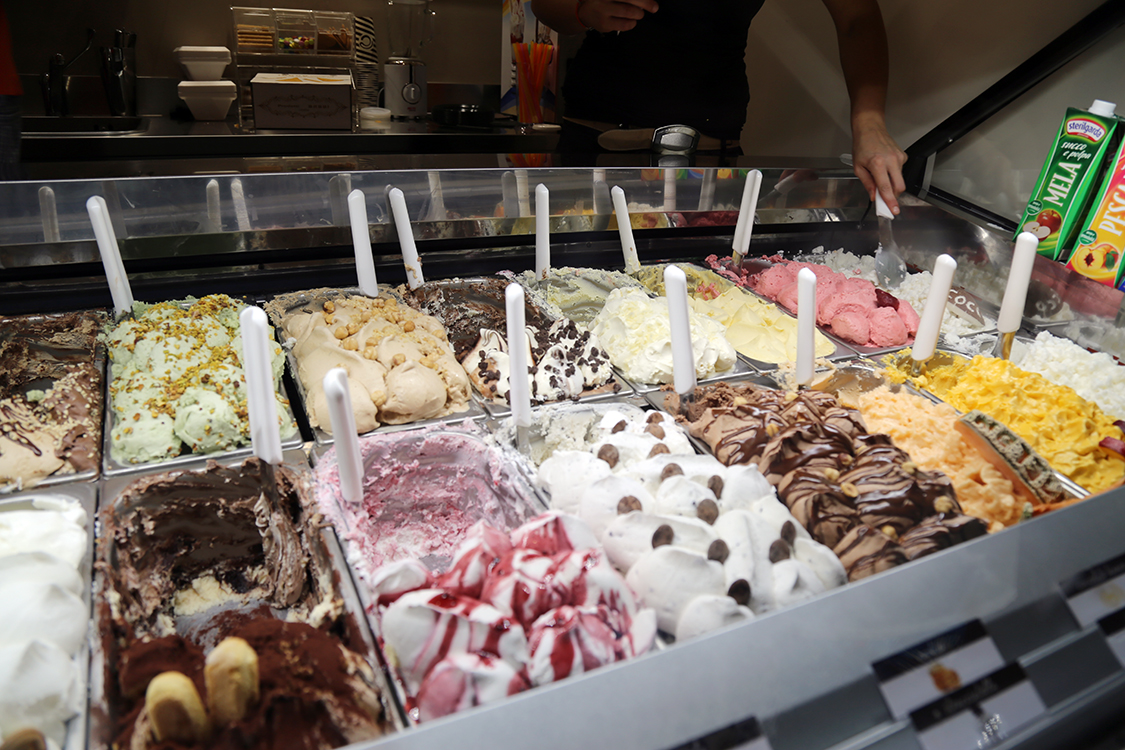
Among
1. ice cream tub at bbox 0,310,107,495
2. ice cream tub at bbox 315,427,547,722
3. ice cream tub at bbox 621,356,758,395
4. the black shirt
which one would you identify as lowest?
ice cream tub at bbox 315,427,547,722

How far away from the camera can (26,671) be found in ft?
2.92

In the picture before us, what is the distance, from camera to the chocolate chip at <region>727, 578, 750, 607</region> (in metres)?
1.11

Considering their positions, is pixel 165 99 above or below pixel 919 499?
above

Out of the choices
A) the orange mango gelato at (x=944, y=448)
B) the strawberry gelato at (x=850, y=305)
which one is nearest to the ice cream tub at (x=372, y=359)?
the orange mango gelato at (x=944, y=448)

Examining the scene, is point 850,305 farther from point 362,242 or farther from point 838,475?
point 362,242

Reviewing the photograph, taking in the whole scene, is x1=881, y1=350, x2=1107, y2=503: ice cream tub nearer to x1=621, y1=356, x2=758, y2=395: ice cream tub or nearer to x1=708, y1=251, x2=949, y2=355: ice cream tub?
x1=708, y1=251, x2=949, y2=355: ice cream tub

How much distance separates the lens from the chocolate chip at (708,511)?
1245 mm

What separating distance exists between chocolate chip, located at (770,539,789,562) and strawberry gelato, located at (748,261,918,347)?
117cm

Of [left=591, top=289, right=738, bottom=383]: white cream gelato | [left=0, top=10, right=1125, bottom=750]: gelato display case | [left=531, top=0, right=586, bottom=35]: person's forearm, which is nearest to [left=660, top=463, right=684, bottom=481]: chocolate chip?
[left=0, top=10, right=1125, bottom=750]: gelato display case

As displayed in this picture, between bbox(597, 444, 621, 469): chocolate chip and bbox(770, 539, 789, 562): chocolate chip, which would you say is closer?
bbox(770, 539, 789, 562): chocolate chip

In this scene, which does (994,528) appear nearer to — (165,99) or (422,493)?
(422,493)

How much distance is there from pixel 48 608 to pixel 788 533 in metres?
1.15

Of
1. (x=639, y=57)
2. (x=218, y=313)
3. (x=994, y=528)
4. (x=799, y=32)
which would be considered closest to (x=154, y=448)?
(x=218, y=313)

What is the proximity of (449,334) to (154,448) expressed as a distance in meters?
0.80
